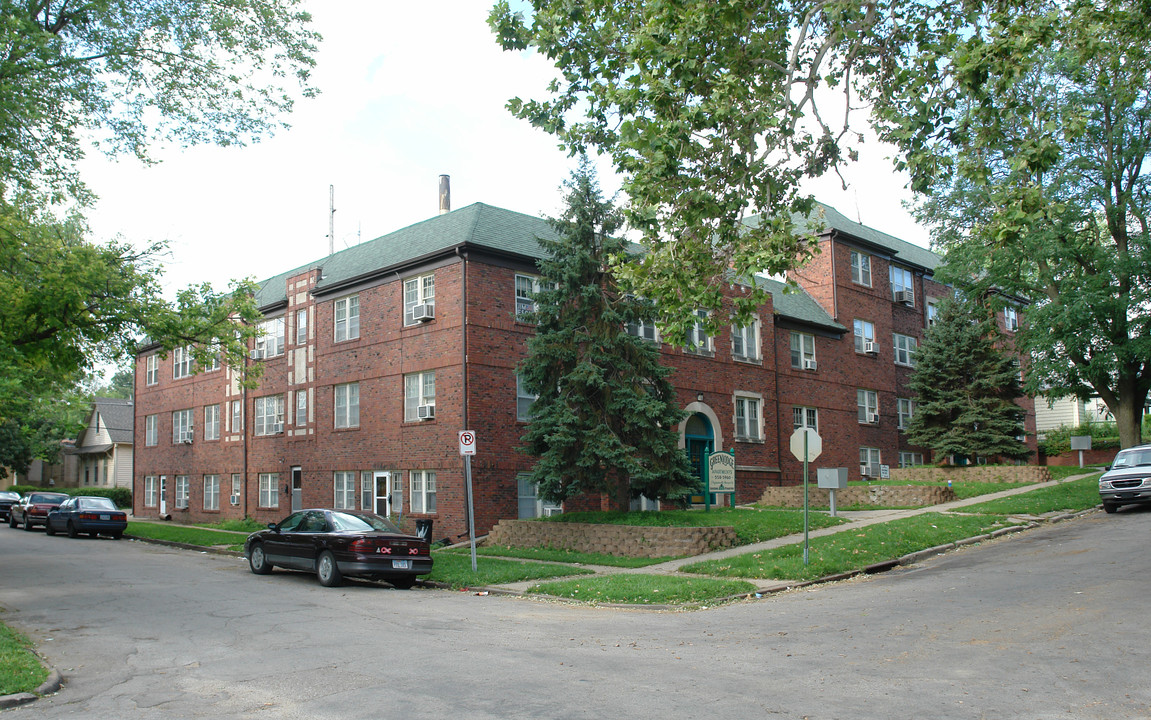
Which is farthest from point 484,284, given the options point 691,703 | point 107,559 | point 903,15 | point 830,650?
point 691,703

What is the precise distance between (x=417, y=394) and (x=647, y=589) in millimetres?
12682

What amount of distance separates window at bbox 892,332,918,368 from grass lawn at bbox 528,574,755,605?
26490mm

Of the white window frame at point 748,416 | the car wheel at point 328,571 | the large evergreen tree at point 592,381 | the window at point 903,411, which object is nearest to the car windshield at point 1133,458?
the white window frame at point 748,416

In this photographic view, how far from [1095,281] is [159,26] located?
85.3ft

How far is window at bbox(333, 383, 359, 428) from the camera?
89.2 feet

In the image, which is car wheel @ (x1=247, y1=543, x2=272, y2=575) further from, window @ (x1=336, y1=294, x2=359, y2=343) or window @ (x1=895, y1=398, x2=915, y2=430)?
window @ (x1=895, y1=398, x2=915, y2=430)

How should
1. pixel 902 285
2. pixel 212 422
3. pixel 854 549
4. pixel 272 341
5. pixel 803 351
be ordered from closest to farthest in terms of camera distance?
1. pixel 854 549
2. pixel 272 341
3. pixel 803 351
4. pixel 212 422
5. pixel 902 285

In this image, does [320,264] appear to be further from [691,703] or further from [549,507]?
[691,703]

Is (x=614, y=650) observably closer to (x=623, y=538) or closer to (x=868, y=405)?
(x=623, y=538)

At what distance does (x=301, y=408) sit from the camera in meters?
29.5

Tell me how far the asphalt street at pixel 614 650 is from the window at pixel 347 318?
1276cm

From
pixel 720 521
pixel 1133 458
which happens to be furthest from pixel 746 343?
pixel 1133 458

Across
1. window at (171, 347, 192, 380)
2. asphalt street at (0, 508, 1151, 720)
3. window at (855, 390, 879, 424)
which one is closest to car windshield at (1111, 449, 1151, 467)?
asphalt street at (0, 508, 1151, 720)

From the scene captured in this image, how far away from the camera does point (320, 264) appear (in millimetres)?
31672
